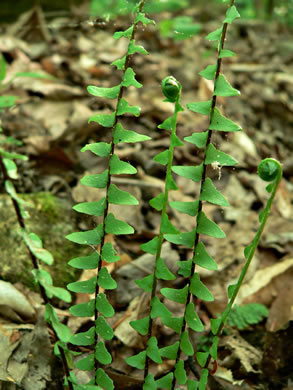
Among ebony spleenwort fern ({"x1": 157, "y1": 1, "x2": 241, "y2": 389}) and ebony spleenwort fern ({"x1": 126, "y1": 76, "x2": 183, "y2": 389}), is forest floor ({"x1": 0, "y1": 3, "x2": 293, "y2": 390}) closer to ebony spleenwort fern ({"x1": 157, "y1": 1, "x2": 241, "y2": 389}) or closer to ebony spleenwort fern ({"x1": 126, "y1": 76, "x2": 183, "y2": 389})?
ebony spleenwort fern ({"x1": 126, "y1": 76, "x2": 183, "y2": 389})

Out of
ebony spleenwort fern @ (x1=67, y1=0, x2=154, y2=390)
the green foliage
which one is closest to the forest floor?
the green foliage

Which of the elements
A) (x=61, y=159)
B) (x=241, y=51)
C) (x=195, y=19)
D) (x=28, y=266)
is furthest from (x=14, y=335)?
(x=195, y=19)

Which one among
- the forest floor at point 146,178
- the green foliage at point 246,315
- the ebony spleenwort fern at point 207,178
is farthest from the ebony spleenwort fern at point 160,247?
the green foliage at point 246,315

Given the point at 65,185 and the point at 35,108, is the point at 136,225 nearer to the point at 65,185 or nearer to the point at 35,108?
the point at 65,185

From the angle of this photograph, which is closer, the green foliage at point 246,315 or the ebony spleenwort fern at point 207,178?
the ebony spleenwort fern at point 207,178

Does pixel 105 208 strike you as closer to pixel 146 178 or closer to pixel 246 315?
pixel 246 315

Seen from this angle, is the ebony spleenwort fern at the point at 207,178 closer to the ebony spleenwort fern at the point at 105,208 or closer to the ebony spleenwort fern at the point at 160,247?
the ebony spleenwort fern at the point at 160,247
